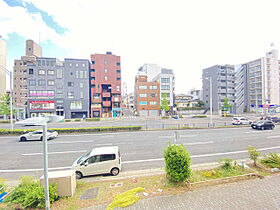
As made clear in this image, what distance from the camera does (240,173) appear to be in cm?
670

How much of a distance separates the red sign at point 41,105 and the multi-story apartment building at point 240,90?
80830 mm

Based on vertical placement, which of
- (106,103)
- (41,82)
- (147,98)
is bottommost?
(106,103)

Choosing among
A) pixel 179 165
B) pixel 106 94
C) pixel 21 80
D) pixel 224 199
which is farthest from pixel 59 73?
pixel 224 199

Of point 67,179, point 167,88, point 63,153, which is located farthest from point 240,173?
point 167,88

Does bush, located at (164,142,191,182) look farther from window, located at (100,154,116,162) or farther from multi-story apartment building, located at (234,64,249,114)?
multi-story apartment building, located at (234,64,249,114)

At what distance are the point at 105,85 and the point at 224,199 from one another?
52.7 meters

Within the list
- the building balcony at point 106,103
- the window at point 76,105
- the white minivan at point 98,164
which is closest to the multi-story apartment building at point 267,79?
the building balcony at point 106,103

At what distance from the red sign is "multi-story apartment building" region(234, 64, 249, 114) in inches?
3182

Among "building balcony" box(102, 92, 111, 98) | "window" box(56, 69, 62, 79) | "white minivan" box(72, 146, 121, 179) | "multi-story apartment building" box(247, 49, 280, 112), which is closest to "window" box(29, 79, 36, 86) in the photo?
"window" box(56, 69, 62, 79)

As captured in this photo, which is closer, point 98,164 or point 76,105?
point 98,164

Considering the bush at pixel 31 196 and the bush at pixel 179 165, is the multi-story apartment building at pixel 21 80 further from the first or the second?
the bush at pixel 179 165

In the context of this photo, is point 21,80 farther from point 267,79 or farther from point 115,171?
point 267,79

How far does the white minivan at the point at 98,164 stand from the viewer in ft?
24.3

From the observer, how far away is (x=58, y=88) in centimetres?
4788
